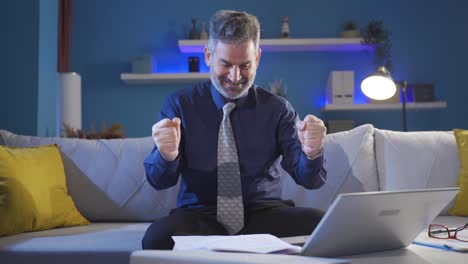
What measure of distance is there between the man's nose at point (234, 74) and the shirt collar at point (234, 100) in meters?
0.11

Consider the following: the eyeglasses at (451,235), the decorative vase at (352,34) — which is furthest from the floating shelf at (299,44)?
the eyeglasses at (451,235)

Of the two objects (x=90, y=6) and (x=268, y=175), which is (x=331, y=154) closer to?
(x=268, y=175)

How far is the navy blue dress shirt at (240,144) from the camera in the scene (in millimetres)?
1931

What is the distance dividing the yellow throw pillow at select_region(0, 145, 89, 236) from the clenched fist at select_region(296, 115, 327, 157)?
1048 millimetres

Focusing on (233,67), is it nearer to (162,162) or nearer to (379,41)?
(162,162)

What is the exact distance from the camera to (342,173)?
Result: 2410 millimetres

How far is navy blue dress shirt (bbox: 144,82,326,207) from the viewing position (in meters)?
1.93

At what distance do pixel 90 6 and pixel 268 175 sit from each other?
3.39 metres

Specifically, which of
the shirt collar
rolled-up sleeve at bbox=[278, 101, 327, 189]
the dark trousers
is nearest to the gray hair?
the shirt collar

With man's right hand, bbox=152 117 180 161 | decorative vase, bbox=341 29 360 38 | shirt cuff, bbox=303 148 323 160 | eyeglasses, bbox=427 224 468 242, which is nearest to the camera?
eyeglasses, bbox=427 224 468 242

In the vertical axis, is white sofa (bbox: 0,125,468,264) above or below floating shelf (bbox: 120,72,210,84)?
below

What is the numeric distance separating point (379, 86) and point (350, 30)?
1.74 metres

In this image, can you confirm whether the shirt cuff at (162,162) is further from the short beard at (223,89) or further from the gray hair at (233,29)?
the gray hair at (233,29)

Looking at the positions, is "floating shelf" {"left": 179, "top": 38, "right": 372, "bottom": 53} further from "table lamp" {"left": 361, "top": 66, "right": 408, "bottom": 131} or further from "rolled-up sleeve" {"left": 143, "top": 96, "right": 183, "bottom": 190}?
"rolled-up sleeve" {"left": 143, "top": 96, "right": 183, "bottom": 190}
